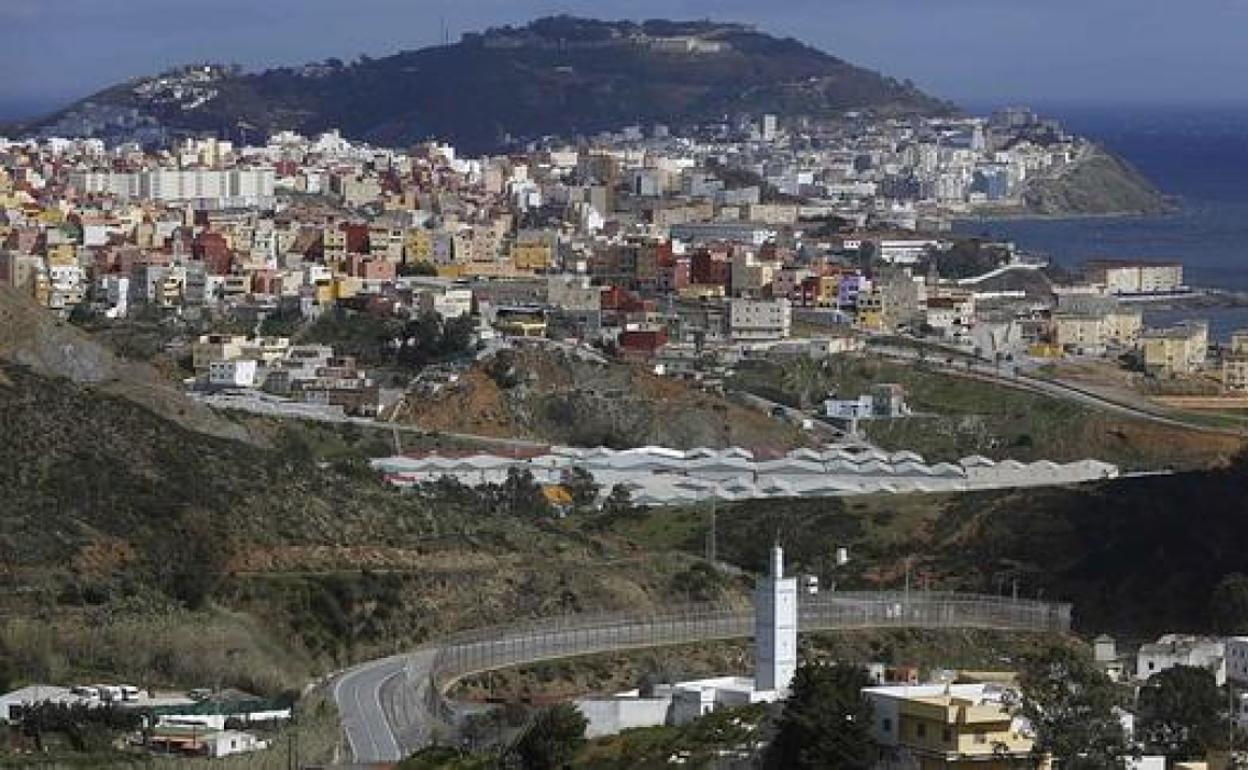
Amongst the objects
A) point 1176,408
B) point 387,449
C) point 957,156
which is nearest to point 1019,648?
point 387,449

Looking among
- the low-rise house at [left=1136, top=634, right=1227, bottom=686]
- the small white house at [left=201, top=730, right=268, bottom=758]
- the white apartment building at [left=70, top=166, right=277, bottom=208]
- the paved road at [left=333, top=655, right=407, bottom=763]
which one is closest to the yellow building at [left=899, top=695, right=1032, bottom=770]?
the small white house at [left=201, top=730, right=268, bottom=758]

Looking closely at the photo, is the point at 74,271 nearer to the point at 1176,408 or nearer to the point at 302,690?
the point at 1176,408

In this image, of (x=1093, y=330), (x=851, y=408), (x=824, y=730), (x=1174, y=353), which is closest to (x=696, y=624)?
(x=824, y=730)

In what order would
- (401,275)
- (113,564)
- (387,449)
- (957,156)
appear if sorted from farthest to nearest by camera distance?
(957,156)
(401,275)
(387,449)
(113,564)

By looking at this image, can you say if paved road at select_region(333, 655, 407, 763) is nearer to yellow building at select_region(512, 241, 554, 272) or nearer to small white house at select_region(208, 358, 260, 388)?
small white house at select_region(208, 358, 260, 388)

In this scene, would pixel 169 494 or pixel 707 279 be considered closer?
pixel 169 494

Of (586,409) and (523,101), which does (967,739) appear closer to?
(586,409)

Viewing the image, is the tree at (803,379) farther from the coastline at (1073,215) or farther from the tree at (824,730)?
the coastline at (1073,215)
